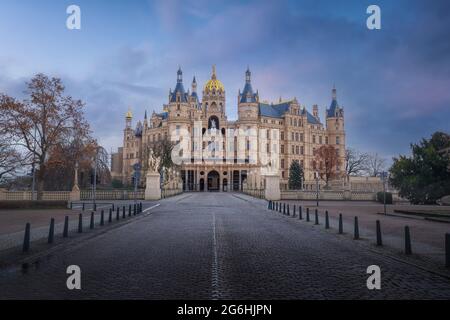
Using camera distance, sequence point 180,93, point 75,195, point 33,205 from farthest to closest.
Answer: point 180,93 < point 75,195 < point 33,205

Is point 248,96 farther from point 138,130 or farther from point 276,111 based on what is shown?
point 138,130

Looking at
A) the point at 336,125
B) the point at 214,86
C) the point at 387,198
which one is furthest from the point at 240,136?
the point at 387,198

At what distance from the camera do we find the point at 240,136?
109125 mm

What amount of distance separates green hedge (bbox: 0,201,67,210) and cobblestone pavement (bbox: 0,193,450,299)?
1741 cm

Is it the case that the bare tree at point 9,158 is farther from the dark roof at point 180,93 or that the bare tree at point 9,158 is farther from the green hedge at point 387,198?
the dark roof at point 180,93

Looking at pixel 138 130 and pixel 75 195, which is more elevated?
pixel 138 130

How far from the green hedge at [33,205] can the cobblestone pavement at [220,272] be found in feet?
57.1

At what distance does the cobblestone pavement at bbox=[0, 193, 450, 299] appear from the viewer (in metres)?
6.70

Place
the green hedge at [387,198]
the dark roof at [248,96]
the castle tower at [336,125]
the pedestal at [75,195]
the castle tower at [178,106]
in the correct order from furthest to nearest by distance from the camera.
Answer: the castle tower at [336,125] < the dark roof at [248,96] < the castle tower at [178,106] < the pedestal at [75,195] < the green hedge at [387,198]

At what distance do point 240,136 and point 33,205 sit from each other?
82.4 meters

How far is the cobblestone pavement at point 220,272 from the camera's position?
6.70m

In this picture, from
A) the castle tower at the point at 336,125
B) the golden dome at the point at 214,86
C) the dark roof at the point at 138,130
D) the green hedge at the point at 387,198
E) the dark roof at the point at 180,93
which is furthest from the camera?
the dark roof at the point at 138,130

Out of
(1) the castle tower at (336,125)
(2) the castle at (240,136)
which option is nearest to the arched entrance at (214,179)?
(2) the castle at (240,136)

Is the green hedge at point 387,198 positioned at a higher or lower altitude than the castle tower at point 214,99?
lower
